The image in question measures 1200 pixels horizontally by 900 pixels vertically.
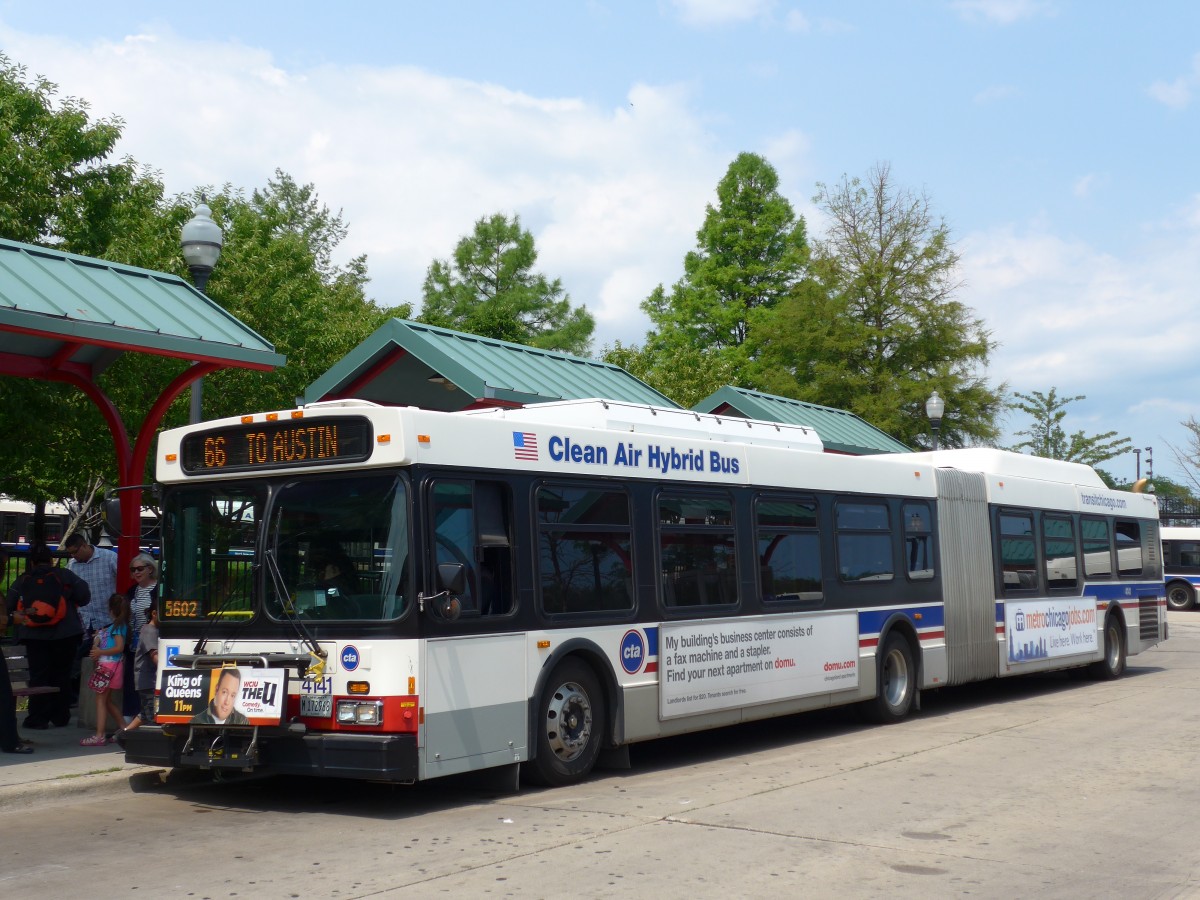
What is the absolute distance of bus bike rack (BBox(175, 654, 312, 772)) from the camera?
9062 mm

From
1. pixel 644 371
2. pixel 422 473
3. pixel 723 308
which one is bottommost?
pixel 422 473

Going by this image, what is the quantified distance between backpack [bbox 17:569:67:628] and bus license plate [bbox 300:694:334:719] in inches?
190

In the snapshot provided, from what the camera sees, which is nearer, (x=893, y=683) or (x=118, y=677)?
(x=118, y=677)

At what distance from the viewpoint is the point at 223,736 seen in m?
9.21

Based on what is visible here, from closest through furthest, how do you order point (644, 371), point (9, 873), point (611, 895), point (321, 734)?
point (611, 895) → point (9, 873) → point (321, 734) → point (644, 371)

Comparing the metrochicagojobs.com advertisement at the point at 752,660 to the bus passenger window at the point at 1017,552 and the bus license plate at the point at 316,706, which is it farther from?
the bus passenger window at the point at 1017,552

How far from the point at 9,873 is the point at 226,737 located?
207cm

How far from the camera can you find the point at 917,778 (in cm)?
1059

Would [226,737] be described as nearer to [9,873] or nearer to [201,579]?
[201,579]

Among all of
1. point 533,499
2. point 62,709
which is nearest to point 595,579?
point 533,499

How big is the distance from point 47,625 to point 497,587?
5.47 meters

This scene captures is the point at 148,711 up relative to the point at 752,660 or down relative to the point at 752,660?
down

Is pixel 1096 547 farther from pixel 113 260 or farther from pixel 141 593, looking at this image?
pixel 113 260

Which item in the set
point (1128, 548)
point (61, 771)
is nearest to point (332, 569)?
point (61, 771)
